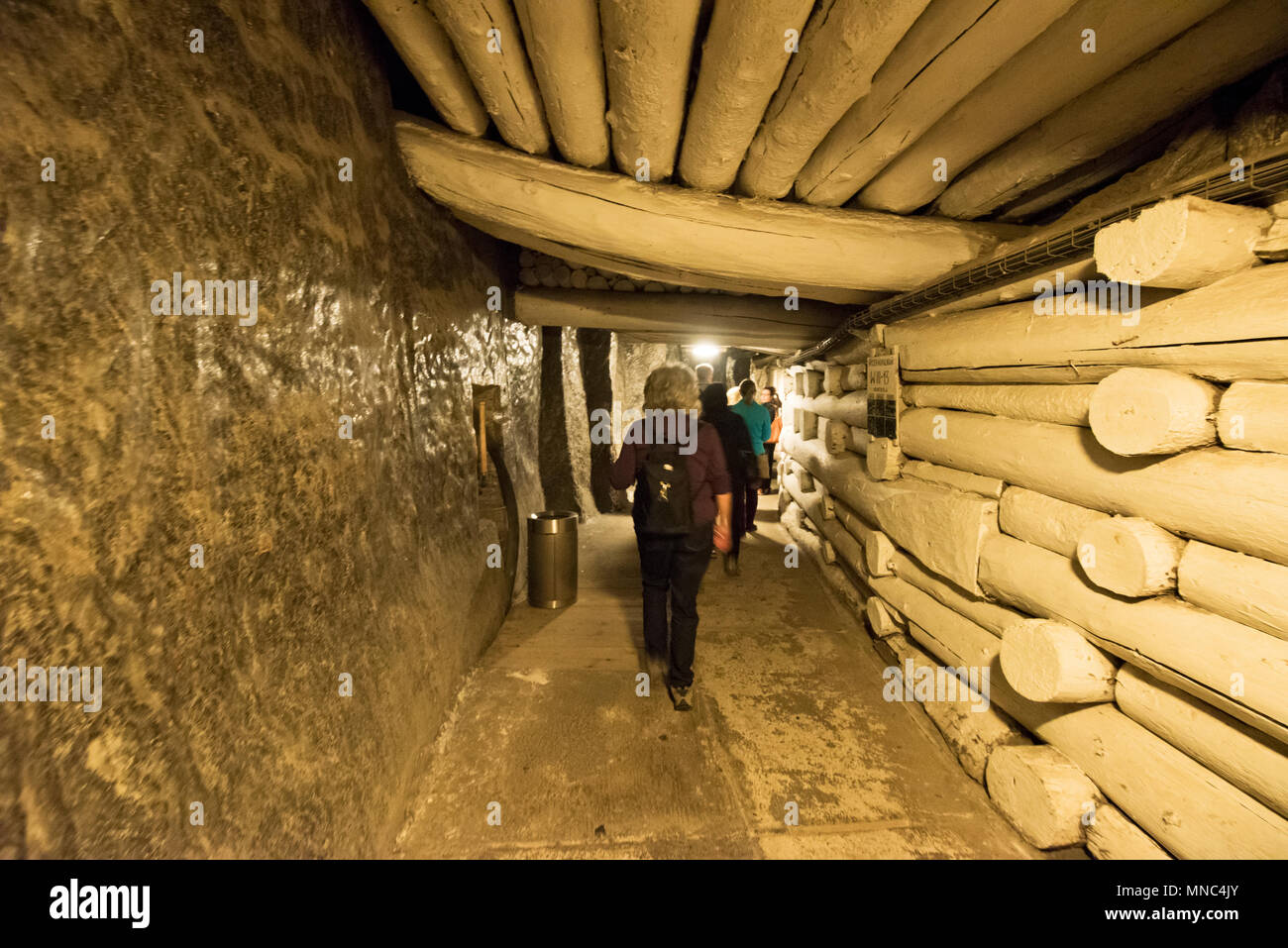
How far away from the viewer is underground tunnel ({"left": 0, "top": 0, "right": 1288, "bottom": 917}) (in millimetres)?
1404

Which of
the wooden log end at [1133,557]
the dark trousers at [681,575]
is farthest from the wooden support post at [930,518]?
the dark trousers at [681,575]

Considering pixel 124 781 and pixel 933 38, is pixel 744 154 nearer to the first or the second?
pixel 933 38

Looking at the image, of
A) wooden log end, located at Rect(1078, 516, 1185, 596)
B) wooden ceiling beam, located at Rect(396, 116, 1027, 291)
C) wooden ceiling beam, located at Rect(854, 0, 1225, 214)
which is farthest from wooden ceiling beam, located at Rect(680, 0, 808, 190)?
wooden log end, located at Rect(1078, 516, 1185, 596)

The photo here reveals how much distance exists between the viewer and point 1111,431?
82.0 inches

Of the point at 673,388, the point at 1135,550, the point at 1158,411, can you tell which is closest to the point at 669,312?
the point at 673,388

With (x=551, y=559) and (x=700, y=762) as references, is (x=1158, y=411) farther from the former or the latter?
(x=551, y=559)

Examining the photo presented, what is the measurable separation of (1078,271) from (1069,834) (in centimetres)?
246

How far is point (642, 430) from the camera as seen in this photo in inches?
137

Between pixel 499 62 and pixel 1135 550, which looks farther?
pixel 499 62

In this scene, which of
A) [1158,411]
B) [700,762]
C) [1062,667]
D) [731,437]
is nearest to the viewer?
[1158,411]

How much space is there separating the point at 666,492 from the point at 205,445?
Answer: 89.2 inches
